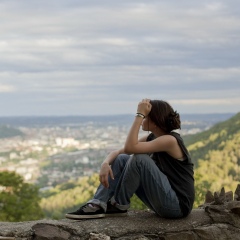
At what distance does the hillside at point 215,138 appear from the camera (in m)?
63.8

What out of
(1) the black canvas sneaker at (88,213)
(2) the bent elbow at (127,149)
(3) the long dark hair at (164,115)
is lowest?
(1) the black canvas sneaker at (88,213)

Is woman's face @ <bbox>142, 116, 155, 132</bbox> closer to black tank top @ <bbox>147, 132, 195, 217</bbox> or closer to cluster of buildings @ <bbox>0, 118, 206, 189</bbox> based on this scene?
black tank top @ <bbox>147, 132, 195, 217</bbox>

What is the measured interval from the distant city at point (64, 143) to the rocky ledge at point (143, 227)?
249 ft

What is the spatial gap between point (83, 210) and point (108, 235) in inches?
20.8

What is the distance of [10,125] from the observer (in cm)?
15625

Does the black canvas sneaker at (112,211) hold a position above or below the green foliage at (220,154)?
above

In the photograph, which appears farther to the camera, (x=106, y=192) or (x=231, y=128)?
(x=231, y=128)

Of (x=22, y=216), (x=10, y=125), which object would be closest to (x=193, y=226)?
(x=22, y=216)

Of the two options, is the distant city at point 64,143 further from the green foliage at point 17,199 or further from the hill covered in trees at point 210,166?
the green foliage at point 17,199

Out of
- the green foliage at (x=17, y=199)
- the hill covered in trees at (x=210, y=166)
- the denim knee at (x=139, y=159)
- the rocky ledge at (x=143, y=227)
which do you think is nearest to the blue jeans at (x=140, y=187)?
the denim knee at (x=139, y=159)

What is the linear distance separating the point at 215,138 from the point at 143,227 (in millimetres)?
63669

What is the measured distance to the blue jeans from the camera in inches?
300

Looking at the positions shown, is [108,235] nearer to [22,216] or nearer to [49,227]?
[49,227]

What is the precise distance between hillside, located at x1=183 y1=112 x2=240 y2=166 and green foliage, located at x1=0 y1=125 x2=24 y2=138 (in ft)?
220
